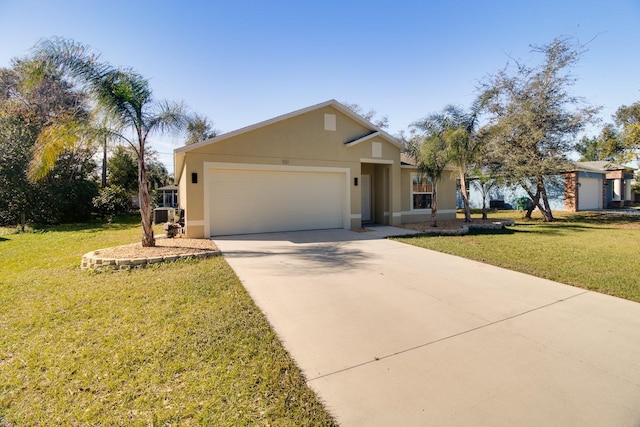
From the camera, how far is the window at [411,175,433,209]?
46.8 ft

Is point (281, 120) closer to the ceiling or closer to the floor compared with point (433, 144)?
closer to the ceiling

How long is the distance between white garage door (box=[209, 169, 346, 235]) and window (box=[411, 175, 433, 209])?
429 centimetres

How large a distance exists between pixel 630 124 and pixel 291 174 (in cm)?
2299

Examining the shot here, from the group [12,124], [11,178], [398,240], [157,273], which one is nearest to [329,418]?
[157,273]

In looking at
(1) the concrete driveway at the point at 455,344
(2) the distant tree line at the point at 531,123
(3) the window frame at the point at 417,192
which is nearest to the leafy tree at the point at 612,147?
(2) the distant tree line at the point at 531,123

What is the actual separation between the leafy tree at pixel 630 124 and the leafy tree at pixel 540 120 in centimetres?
305

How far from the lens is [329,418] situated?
2.11 metres

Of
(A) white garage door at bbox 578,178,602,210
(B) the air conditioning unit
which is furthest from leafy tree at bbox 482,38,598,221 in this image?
(B) the air conditioning unit

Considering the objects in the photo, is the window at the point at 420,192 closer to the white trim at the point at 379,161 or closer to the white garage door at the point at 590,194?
the white trim at the point at 379,161

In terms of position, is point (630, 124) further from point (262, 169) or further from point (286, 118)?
point (262, 169)

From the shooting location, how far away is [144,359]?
2834 mm

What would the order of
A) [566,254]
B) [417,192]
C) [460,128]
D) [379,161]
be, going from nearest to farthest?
[566,254] < [460,128] < [379,161] < [417,192]

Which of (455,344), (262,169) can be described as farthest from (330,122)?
(455,344)

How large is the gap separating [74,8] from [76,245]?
6693 millimetres
